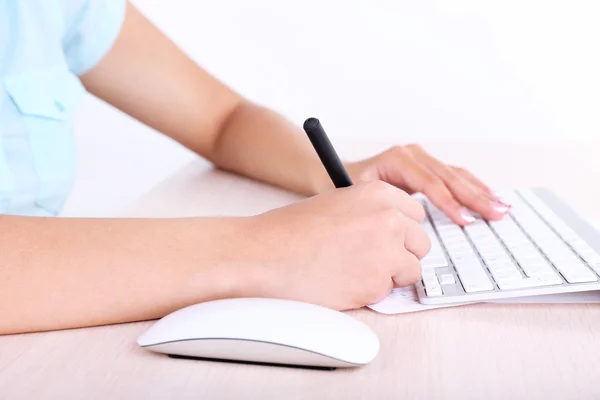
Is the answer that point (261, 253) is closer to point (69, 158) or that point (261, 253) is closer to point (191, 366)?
point (191, 366)

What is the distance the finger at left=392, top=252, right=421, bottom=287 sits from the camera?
1.95 feet

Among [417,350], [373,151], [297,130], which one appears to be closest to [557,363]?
[417,350]

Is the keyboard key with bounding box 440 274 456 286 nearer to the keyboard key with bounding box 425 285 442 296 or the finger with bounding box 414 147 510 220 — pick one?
the keyboard key with bounding box 425 285 442 296

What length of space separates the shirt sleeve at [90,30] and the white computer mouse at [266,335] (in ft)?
1.97

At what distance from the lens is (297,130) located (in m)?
1.03

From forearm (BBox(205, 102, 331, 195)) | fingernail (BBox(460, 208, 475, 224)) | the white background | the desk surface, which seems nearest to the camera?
the desk surface

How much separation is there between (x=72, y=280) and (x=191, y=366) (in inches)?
5.2

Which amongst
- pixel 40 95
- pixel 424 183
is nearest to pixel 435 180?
pixel 424 183

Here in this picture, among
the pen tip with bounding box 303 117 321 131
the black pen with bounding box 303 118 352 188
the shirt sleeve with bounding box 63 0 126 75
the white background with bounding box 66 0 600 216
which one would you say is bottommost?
Result: the white background with bounding box 66 0 600 216

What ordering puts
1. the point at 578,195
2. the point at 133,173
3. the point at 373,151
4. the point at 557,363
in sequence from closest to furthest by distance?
the point at 557,363 → the point at 578,195 → the point at 373,151 → the point at 133,173

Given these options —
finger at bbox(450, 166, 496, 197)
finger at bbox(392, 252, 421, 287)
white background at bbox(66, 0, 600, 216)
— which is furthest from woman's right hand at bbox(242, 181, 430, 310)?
white background at bbox(66, 0, 600, 216)

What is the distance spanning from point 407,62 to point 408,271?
1.42 meters

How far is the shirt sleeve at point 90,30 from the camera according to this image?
3.20 ft

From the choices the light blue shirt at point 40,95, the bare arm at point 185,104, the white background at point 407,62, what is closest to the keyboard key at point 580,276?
the bare arm at point 185,104
